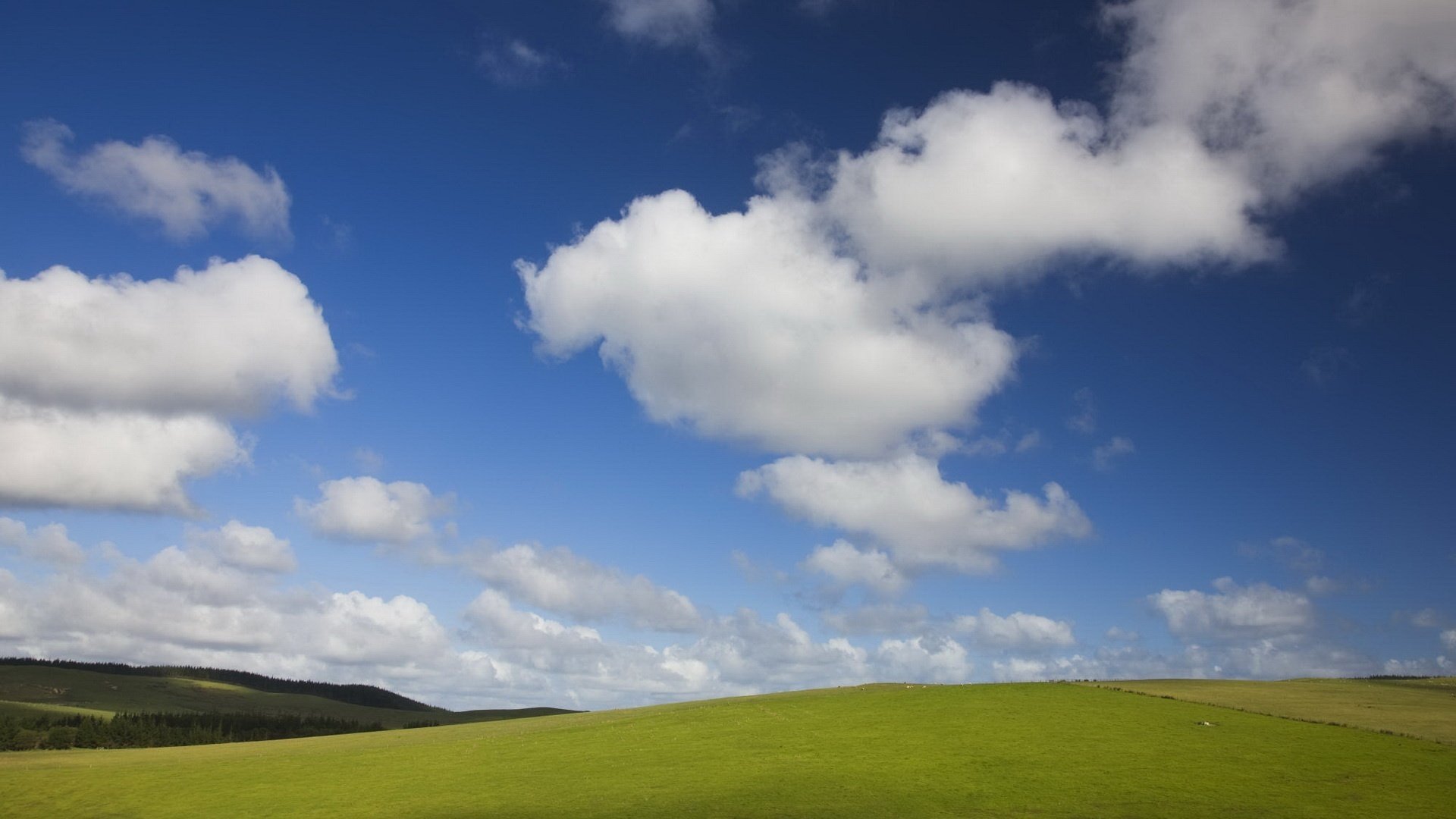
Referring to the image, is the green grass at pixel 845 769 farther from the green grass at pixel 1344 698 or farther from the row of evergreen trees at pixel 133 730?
the row of evergreen trees at pixel 133 730

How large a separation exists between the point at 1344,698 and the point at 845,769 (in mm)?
46877

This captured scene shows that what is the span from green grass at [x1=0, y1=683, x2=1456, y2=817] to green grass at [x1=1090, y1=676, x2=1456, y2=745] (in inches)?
148

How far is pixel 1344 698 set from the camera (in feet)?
228

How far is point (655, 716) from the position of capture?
3164 inches

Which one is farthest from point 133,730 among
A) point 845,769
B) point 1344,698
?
point 1344,698

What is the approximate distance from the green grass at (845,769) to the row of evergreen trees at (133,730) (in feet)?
325

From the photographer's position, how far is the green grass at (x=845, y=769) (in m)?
41.6

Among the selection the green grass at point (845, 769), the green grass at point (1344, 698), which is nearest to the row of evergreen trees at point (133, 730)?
the green grass at point (845, 769)

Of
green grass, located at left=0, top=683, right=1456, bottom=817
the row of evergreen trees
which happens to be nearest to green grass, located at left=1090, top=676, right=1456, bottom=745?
green grass, located at left=0, top=683, right=1456, bottom=817

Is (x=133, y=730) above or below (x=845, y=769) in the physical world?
below

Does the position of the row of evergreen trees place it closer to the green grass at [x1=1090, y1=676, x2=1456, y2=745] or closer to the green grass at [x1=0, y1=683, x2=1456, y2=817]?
the green grass at [x1=0, y1=683, x2=1456, y2=817]

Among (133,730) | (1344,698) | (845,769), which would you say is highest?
(1344,698)

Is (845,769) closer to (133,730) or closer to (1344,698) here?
(1344,698)

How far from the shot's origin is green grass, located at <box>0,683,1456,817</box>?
41562mm
